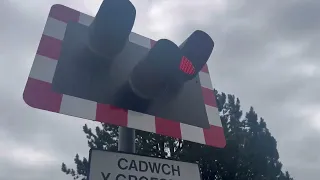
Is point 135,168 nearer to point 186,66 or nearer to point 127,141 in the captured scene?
point 127,141

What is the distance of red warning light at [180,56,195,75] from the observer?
148 centimetres

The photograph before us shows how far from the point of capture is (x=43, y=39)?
1.75 meters

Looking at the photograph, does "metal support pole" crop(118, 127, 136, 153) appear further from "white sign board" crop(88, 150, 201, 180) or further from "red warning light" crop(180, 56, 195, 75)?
"red warning light" crop(180, 56, 195, 75)

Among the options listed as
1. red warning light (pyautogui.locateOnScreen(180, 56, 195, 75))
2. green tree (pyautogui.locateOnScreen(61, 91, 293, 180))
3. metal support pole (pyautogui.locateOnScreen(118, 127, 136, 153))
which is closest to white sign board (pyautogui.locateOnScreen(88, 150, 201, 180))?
metal support pole (pyautogui.locateOnScreen(118, 127, 136, 153))

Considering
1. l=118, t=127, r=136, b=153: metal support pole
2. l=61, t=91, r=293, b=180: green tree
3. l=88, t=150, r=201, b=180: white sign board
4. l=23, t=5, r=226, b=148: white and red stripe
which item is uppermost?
l=61, t=91, r=293, b=180: green tree

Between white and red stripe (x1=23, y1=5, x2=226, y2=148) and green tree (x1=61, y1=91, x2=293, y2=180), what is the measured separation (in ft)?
26.7

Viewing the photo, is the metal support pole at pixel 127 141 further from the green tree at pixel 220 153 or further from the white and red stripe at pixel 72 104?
the green tree at pixel 220 153

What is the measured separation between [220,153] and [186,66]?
965cm

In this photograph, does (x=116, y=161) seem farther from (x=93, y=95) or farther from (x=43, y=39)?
(x=43, y=39)

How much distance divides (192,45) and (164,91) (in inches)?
10.7

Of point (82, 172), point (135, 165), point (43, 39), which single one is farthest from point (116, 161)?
point (82, 172)

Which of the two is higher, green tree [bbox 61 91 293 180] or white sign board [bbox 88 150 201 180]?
green tree [bbox 61 91 293 180]

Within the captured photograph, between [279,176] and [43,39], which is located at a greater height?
[279,176]

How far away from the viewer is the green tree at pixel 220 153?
414 inches
